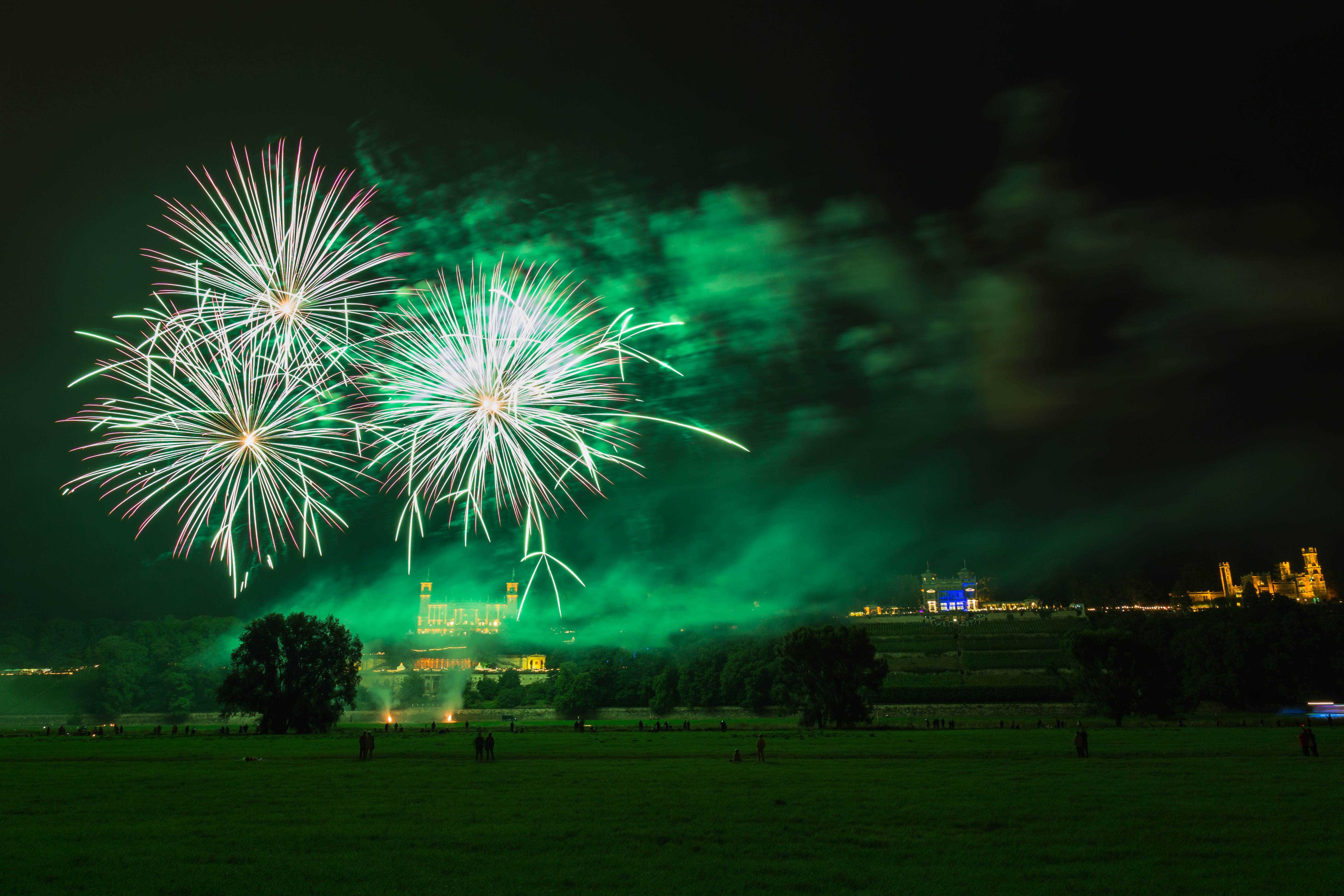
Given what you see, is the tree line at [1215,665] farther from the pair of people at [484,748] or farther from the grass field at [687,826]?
the pair of people at [484,748]

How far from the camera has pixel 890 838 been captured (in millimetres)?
17312

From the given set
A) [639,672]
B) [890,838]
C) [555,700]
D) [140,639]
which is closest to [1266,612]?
[639,672]

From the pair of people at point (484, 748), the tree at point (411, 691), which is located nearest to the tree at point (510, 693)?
the tree at point (411, 691)

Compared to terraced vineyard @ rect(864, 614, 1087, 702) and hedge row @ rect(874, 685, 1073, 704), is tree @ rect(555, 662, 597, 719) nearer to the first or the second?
hedge row @ rect(874, 685, 1073, 704)

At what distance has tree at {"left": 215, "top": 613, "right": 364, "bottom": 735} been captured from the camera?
238ft

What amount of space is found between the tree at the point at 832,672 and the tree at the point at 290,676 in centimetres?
4057

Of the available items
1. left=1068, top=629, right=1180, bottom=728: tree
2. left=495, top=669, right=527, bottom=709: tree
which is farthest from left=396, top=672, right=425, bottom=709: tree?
left=1068, top=629, right=1180, bottom=728: tree

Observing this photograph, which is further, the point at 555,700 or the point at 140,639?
the point at 140,639

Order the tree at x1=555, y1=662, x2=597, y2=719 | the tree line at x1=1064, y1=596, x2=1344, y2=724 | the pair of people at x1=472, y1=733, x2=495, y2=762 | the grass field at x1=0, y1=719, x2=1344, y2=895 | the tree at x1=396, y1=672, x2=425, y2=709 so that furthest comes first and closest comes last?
the tree at x1=396, y1=672, x2=425, y2=709 < the tree at x1=555, y1=662, x2=597, y2=719 < the tree line at x1=1064, y1=596, x2=1344, y2=724 < the pair of people at x1=472, y1=733, x2=495, y2=762 < the grass field at x1=0, y1=719, x2=1344, y2=895

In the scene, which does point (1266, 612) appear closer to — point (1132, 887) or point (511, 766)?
point (511, 766)

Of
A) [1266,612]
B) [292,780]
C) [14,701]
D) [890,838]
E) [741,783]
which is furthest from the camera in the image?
[14,701]

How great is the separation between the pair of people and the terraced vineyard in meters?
78.9

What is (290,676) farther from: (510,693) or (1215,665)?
(1215,665)

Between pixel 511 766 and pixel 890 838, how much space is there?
21513 millimetres
